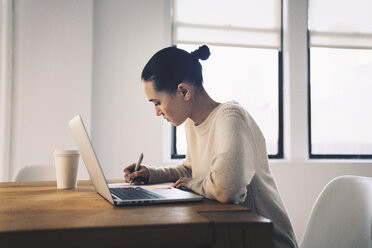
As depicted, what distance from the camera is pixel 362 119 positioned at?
343 centimetres

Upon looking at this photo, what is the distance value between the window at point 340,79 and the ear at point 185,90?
7.68 ft

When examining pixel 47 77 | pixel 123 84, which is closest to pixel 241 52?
pixel 123 84

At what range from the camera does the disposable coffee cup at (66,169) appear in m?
1.28

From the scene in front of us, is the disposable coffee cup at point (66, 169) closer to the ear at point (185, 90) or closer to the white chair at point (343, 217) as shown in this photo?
the ear at point (185, 90)

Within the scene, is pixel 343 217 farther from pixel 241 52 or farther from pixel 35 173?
pixel 241 52

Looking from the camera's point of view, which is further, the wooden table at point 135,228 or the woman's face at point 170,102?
the woman's face at point 170,102

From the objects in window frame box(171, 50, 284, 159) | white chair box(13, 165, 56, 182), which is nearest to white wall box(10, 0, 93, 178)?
white chair box(13, 165, 56, 182)

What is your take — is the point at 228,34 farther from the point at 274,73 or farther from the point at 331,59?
the point at 331,59

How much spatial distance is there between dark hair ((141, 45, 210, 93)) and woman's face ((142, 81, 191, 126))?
0.02 meters

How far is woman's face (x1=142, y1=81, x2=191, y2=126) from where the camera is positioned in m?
1.31

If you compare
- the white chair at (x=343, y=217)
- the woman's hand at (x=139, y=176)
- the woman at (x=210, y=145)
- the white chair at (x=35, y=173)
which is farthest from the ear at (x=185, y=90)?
the white chair at (x=35, y=173)

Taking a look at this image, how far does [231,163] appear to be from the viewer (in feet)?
3.22

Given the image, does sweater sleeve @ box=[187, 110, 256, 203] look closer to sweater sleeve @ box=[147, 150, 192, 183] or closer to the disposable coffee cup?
sweater sleeve @ box=[147, 150, 192, 183]

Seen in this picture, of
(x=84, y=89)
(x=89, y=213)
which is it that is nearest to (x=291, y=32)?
(x=84, y=89)
